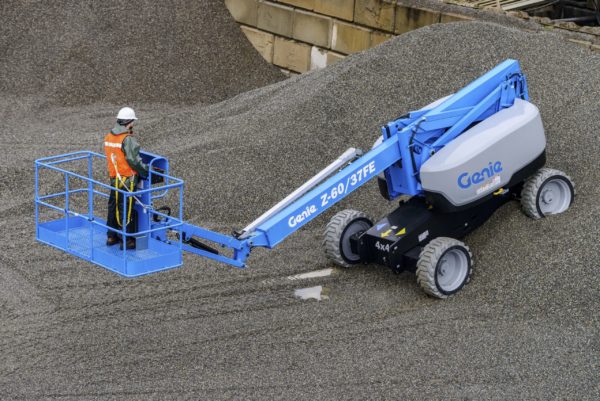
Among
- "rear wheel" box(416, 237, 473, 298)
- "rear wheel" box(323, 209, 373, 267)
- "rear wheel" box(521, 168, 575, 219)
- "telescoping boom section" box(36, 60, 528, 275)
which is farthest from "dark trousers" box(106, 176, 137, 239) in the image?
"rear wheel" box(521, 168, 575, 219)

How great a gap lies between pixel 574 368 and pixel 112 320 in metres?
4.34

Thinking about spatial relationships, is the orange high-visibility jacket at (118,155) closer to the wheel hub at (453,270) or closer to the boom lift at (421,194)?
the boom lift at (421,194)

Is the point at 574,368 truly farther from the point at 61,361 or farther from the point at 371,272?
the point at 61,361

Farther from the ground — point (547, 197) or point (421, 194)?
point (421, 194)

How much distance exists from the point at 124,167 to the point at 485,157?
3.58 metres

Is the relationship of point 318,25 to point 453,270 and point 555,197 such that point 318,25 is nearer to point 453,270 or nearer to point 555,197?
point 555,197

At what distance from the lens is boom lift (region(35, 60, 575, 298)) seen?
30.6ft

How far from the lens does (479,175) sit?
10133 mm

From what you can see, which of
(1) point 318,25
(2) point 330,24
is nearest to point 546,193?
(2) point 330,24

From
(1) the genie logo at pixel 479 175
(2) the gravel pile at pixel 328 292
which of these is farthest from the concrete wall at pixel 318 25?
(1) the genie logo at pixel 479 175

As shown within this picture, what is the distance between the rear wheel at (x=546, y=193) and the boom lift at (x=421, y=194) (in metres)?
0.01

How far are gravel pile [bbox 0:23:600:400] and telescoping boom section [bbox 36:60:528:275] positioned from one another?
0.84m

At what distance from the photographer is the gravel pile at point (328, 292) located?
8.63 meters

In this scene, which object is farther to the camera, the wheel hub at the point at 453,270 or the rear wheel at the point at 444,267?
the wheel hub at the point at 453,270
